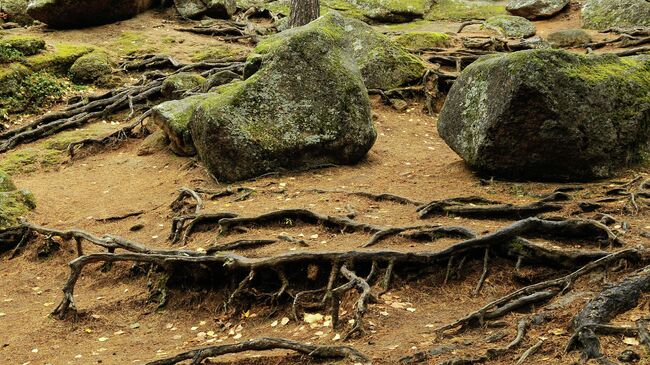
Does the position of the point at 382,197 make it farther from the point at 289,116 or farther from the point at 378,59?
the point at 378,59

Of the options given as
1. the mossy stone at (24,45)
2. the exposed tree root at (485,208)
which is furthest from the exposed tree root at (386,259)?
the mossy stone at (24,45)

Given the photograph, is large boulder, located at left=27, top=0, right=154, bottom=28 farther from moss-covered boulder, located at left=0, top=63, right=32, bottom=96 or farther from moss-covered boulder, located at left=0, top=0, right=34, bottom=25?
moss-covered boulder, located at left=0, top=63, right=32, bottom=96

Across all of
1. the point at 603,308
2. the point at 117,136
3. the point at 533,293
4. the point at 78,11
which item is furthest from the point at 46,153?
the point at 603,308

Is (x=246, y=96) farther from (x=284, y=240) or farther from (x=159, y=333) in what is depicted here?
(x=159, y=333)

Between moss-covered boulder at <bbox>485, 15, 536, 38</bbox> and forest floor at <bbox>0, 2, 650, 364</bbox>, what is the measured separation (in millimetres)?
9567

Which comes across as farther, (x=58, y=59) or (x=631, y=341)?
(x=58, y=59)

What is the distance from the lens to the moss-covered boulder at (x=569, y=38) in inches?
802

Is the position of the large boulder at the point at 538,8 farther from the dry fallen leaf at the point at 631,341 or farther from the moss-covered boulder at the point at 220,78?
the dry fallen leaf at the point at 631,341

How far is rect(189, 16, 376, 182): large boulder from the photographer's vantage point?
1122 centimetres

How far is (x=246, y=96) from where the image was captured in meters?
11.3

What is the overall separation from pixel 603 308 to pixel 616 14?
20653 millimetres

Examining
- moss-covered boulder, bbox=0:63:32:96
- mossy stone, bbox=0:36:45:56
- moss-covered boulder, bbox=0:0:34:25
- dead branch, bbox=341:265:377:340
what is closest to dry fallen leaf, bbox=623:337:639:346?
dead branch, bbox=341:265:377:340

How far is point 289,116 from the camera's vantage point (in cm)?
1141

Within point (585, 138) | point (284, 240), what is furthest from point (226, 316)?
point (585, 138)
